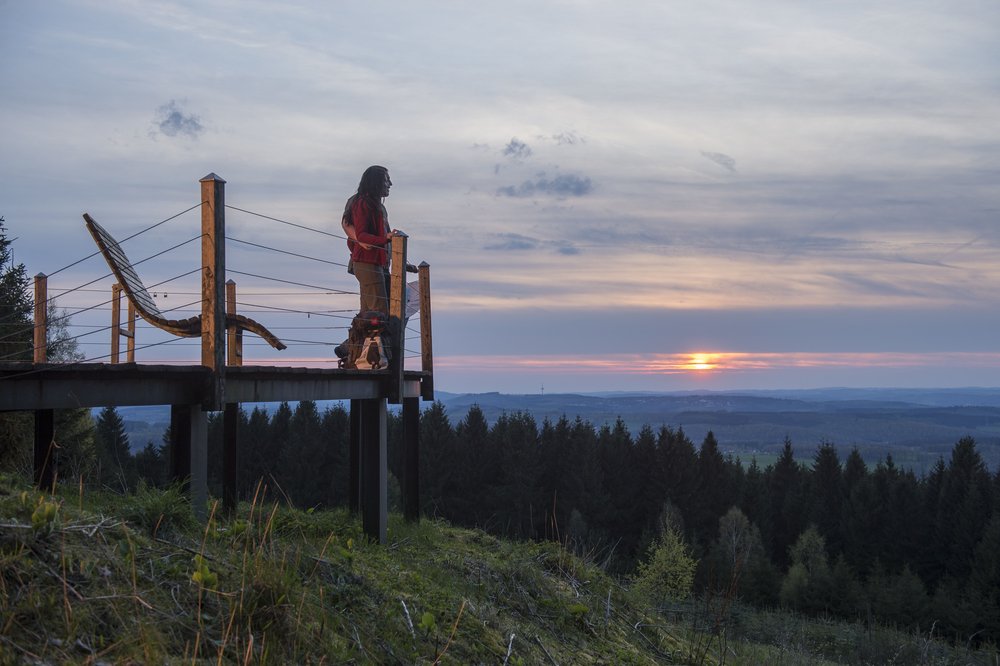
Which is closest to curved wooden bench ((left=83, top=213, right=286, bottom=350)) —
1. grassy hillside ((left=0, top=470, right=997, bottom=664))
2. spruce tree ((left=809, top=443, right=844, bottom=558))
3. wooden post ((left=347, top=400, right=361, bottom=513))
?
grassy hillside ((left=0, top=470, right=997, bottom=664))

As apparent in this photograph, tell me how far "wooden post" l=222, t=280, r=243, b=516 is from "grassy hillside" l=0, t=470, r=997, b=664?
6.42 feet

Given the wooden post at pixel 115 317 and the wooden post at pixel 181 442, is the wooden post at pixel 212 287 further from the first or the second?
the wooden post at pixel 115 317

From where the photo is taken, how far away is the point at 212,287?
290 inches

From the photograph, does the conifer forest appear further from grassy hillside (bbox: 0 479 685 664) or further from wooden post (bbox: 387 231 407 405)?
grassy hillside (bbox: 0 479 685 664)

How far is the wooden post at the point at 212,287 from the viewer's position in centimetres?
737

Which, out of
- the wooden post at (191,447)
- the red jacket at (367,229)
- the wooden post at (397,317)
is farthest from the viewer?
the red jacket at (367,229)

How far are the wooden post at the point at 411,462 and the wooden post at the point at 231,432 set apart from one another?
2.44 metres

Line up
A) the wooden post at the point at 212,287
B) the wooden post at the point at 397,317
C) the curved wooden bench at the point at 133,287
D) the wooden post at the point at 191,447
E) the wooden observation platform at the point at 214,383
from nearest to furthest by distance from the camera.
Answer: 1. the wooden observation platform at the point at 214,383
2. the wooden post at the point at 212,287
3. the wooden post at the point at 191,447
4. the curved wooden bench at the point at 133,287
5. the wooden post at the point at 397,317

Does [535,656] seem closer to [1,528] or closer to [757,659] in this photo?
[1,528]

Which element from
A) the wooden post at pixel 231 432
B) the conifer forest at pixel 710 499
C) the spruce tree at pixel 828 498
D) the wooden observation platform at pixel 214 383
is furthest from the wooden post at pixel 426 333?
the spruce tree at pixel 828 498

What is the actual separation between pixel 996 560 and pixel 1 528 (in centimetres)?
5963

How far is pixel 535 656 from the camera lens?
22.0ft

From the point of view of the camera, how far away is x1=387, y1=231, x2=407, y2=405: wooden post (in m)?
10.7

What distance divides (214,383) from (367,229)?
13.4 ft
